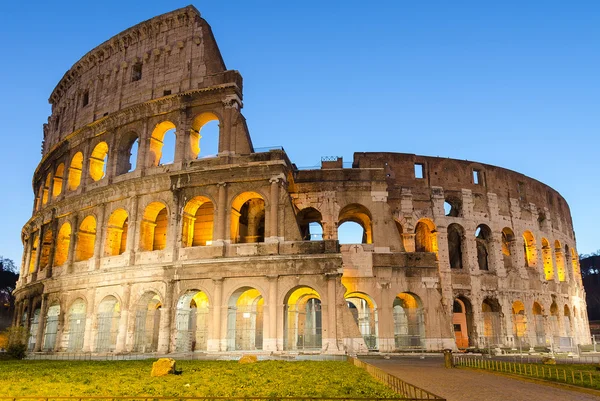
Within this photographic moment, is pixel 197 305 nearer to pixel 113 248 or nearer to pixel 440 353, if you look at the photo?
pixel 113 248

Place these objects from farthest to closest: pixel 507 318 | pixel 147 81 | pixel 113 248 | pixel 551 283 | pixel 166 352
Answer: pixel 551 283 → pixel 507 318 → pixel 147 81 → pixel 113 248 → pixel 166 352

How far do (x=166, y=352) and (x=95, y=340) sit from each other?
4.46 metres

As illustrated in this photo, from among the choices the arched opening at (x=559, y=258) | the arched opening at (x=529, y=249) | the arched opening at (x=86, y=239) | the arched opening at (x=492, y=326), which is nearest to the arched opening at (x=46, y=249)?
the arched opening at (x=86, y=239)

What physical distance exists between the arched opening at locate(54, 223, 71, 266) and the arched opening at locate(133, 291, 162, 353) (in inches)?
266

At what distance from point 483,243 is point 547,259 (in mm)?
5555

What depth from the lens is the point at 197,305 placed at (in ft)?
77.3

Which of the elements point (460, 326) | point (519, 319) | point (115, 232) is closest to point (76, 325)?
point (115, 232)

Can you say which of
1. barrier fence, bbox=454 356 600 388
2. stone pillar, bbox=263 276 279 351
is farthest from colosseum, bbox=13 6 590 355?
barrier fence, bbox=454 356 600 388

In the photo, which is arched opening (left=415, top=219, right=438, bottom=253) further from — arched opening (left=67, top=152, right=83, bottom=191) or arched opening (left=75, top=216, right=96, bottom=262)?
arched opening (left=67, top=152, right=83, bottom=191)

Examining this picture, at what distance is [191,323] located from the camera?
22328 mm

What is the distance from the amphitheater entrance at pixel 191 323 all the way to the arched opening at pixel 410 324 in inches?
352

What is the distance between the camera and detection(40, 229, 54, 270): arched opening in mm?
27234

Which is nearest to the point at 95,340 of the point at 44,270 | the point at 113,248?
the point at 113,248

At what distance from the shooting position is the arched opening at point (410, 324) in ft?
75.0
